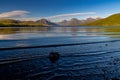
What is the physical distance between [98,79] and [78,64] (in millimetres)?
7354

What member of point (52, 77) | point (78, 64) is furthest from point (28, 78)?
point (78, 64)

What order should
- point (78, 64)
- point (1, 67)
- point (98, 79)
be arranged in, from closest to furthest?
point (98, 79), point (1, 67), point (78, 64)

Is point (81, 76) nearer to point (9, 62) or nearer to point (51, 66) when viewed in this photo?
point (51, 66)

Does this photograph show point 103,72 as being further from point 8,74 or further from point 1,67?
point 1,67

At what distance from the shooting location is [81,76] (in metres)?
20.7

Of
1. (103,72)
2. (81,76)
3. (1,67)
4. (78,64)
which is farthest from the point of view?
(78,64)

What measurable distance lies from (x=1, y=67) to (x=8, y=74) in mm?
3238

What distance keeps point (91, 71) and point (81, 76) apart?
7.94ft

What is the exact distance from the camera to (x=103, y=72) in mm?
22094

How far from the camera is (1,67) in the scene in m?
24.0

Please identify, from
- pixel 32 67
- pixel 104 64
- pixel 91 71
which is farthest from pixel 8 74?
pixel 104 64

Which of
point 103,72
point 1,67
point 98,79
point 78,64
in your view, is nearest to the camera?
point 98,79

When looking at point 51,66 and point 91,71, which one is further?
point 51,66

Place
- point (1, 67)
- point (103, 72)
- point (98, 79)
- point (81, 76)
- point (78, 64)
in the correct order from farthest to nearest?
point (78, 64) → point (1, 67) → point (103, 72) → point (81, 76) → point (98, 79)
